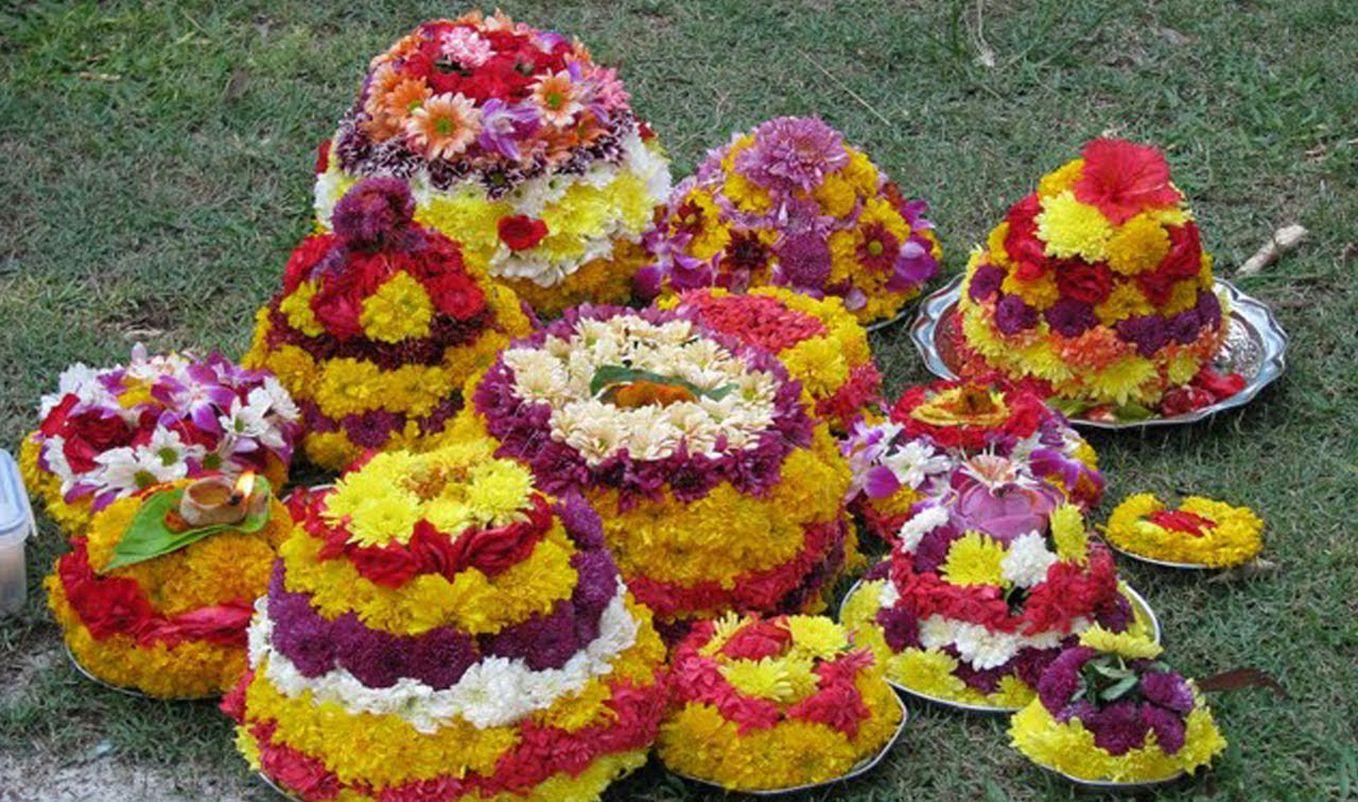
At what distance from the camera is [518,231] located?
4871 millimetres

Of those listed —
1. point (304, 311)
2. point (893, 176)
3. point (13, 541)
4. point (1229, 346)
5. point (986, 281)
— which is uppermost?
point (304, 311)

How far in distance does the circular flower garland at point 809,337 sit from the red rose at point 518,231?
42 cm

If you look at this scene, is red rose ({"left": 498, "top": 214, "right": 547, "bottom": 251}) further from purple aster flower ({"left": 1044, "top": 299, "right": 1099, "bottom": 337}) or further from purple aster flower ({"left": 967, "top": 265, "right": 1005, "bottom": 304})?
purple aster flower ({"left": 1044, "top": 299, "right": 1099, "bottom": 337})

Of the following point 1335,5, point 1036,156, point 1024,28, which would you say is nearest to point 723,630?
point 1036,156

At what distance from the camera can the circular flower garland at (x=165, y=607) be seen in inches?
148

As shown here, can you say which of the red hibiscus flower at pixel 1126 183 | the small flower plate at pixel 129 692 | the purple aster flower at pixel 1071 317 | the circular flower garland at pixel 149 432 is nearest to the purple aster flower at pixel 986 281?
the purple aster flower at pixel 1071 317

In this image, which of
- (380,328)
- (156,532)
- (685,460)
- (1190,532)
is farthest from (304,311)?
(1190,532)

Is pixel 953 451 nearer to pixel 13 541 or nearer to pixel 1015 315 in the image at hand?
pixel 1015 315

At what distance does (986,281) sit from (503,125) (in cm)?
115

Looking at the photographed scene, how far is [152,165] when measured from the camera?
605 centimetres

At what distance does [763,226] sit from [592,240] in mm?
404

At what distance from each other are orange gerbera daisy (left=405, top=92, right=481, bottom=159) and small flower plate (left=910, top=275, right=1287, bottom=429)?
1.14 metres

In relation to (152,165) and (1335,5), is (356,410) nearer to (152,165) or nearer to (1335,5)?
(152,165)

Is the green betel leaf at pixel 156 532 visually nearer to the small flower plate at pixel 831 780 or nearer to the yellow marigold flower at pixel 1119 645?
the small flower plate at pixel 831 780
